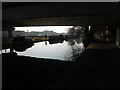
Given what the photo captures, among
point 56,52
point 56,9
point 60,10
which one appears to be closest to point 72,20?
point 56,9

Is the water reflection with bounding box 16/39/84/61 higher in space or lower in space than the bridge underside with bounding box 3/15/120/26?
lower

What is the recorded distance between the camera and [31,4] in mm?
16422

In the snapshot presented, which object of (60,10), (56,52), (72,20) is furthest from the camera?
(56,52)

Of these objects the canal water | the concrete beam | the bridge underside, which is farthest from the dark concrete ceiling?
the canal water

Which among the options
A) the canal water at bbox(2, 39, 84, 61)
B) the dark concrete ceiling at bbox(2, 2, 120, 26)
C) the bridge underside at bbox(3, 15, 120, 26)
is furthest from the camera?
the canal water at bbox(2, 39, 84, 61)

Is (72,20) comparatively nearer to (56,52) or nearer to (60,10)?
(60,10)

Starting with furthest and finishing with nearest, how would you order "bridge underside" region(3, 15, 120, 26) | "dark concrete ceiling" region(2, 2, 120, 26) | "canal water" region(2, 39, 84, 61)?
"canal water" region(2, 39, 84, 61), "bridge underside" region(3, 15, 120, 26), "dark concrete ceiling" region(2, 2, 120, 26)

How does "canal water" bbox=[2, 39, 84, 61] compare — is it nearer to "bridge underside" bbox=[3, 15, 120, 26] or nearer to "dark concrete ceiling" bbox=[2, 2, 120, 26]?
"bridge underside" bbox=[3, 15, 120, 26]

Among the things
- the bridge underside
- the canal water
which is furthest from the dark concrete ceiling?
the canal water

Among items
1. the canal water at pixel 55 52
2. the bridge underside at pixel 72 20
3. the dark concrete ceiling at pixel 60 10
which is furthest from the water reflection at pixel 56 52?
the dark concrete ceiling at pixel 60 10

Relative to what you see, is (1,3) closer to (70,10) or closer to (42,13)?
(42,13)

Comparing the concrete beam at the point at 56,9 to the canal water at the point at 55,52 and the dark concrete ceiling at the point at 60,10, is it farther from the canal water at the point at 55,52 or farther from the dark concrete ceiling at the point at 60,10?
the canal water at the point at 55,52

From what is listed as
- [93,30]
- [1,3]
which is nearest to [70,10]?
[1,3]

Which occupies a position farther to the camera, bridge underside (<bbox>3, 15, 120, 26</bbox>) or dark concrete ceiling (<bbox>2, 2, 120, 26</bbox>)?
bridge underside (<bbox>3, 15, 120, 26</bbox>)
